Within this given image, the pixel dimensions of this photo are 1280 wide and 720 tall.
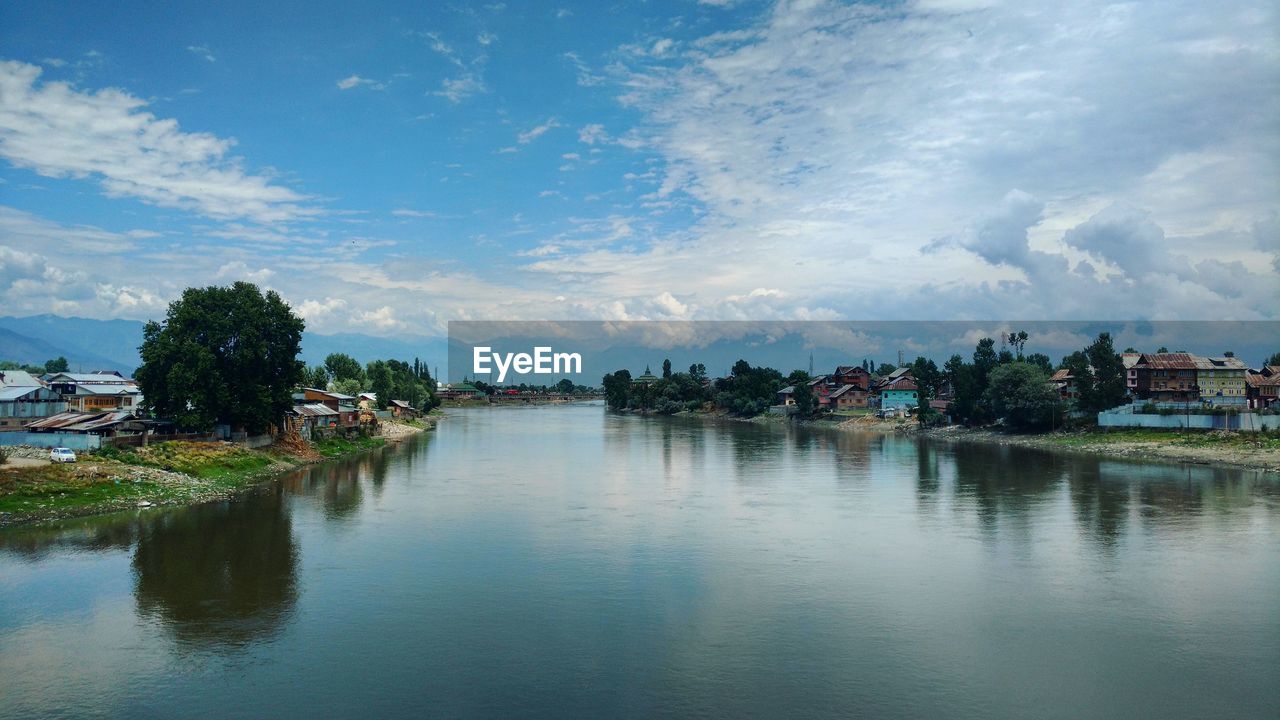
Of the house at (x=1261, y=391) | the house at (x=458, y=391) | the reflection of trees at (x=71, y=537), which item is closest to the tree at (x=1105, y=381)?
the house at (x=1261, y=391)

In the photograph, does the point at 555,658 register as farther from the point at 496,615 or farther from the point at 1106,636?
the point at 1106,636

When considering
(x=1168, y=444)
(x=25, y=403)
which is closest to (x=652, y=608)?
(x=25, y=403)

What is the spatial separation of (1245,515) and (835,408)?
73472 mm

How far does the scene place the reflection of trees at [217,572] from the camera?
16.8m

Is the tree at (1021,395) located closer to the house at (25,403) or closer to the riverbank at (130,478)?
the riverbank at (130,478)

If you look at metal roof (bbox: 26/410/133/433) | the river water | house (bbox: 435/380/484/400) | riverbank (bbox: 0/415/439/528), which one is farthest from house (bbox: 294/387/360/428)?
house (bbox: 435/380/484/400)

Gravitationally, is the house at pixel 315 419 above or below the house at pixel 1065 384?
below

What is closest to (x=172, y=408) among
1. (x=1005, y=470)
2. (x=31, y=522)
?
(x=31, y=522)

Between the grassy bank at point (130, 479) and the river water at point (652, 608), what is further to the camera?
the grassy bank at point (130, 479)

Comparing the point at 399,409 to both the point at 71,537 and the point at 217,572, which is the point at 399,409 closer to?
the point at 71,537

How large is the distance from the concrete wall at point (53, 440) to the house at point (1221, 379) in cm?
7957

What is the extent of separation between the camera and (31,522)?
2509 centimetres

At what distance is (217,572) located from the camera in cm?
2088

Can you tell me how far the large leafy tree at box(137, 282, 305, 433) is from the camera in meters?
40.8
